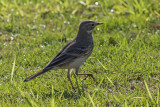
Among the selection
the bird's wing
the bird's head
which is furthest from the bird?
the bird's head

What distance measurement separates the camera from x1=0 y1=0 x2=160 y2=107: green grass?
22.0 feet

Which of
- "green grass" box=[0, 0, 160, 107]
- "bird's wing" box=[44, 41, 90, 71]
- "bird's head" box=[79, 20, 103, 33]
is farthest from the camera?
"bird's head" box=[79, 20, 103, 33]

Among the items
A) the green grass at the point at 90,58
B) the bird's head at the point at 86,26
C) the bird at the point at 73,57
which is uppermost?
the bird's head at the point at 86,26

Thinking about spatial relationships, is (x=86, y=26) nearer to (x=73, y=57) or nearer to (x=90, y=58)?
(x=73, y=57)

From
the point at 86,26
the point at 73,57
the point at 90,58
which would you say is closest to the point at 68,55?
the point at 73,57

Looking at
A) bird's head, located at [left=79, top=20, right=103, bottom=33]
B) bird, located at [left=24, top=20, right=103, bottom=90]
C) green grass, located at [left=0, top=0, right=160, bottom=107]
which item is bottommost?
green grass, located at [left=0, top=0, right=160, bottom=107]

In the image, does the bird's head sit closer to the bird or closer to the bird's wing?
the bird

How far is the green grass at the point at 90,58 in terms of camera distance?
6.72 meters

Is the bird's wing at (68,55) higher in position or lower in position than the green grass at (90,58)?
higher

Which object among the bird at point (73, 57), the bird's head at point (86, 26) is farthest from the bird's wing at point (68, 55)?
the bird's head at point (86, 26)

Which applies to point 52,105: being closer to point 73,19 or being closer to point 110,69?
point 110,69

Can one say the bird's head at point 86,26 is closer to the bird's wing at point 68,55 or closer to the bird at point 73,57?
the bird at point 73,57

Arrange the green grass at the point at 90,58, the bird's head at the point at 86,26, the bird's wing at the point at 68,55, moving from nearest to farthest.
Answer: the green grass at the point at 90,58 < the bird's wing at the point at 68,55 < the bird's head at the point at 86,26

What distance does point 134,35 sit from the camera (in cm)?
982
